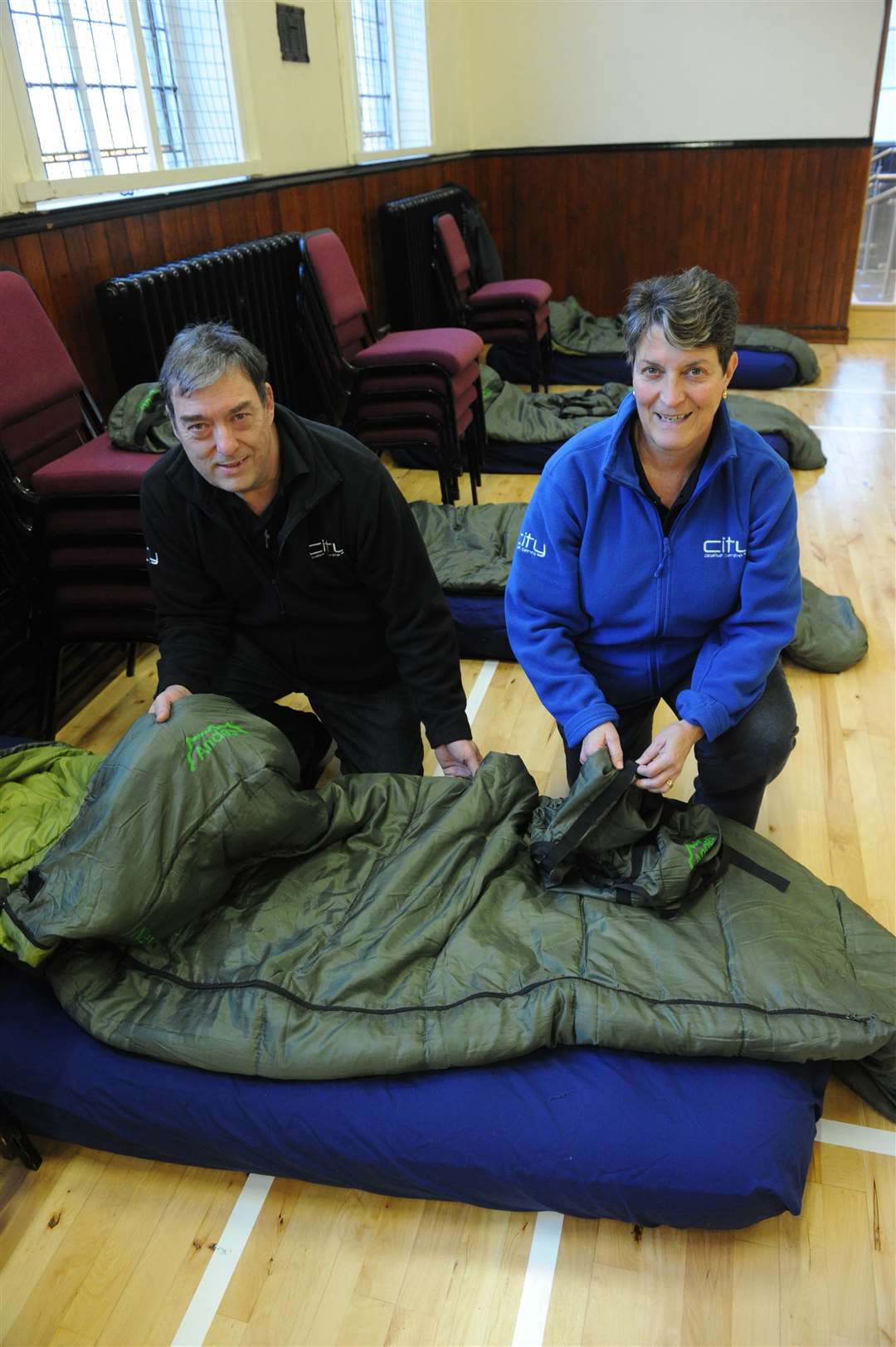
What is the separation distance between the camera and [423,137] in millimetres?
A: 5387

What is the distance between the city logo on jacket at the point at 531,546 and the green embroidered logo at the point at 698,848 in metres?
0.56

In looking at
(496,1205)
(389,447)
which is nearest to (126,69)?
(389,447)

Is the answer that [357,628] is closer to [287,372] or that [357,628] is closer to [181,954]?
[181,954]

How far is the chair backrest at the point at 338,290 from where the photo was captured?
139 inches

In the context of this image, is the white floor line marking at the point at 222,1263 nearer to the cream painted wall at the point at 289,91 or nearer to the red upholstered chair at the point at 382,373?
the red upholstered chair at the point at 382,373

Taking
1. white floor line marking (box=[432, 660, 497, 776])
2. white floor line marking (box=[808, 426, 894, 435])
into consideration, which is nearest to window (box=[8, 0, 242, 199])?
white floor line marking (box=[432, 660, 497, 776])

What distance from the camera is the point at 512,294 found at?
475 centimetres

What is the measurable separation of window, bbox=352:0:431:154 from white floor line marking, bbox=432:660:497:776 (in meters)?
3.16

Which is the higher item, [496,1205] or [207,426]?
[207,426]

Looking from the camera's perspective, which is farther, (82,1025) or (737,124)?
(737,124)

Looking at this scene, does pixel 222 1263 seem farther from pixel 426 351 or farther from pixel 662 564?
pixel 426 351

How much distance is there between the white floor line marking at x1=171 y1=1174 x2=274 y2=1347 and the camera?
1245 millimetres

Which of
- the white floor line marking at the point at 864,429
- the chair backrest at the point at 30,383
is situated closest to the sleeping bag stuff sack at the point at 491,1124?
the chair backrest at the point at 30,383

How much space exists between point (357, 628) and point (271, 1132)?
3.18ft
